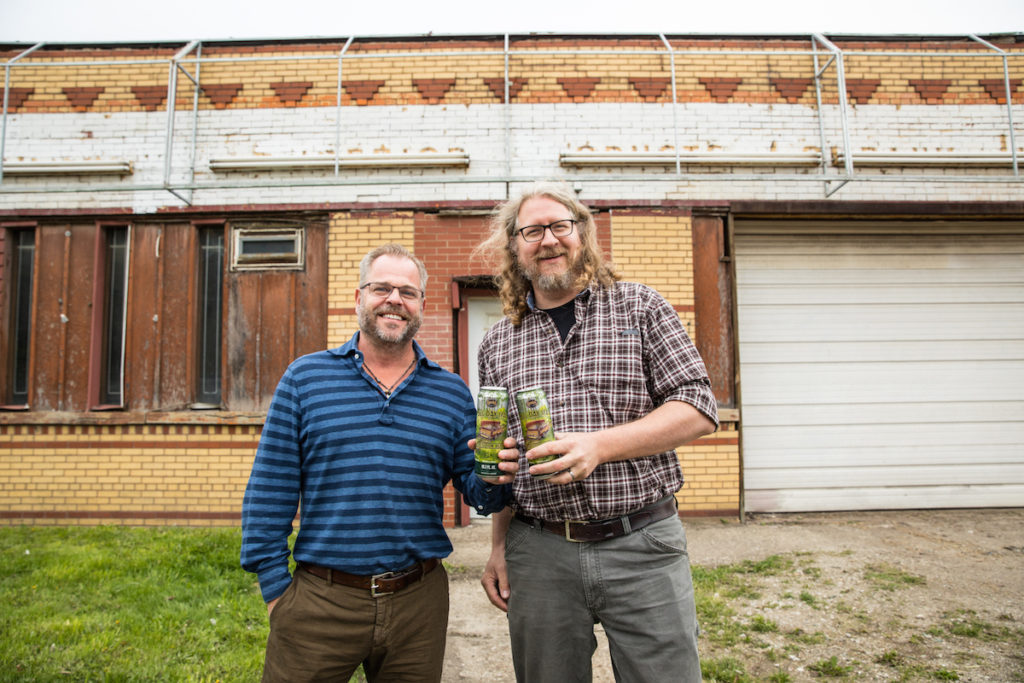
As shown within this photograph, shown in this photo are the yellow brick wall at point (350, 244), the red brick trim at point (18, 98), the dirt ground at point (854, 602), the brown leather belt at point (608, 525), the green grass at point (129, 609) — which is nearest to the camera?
the brown leather belt at point (608, 525)

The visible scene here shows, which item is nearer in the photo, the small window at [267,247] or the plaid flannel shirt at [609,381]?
the plaid flannel shirt at [609,381]

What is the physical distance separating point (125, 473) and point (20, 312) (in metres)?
2.15

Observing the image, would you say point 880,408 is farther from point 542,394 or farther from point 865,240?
point 542,394

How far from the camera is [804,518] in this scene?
589 cm

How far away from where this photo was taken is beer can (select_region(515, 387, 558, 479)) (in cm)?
168

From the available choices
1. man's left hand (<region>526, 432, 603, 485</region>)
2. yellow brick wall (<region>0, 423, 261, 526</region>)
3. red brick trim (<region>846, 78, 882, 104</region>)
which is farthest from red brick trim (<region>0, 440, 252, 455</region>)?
red brick trim (<region>846, 78, 882, 104</region>)

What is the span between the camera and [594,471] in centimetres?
182

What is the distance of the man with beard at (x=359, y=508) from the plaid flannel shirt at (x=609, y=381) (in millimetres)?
257

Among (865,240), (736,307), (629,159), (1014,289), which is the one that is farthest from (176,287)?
(1014,289)

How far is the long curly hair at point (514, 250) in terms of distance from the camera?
207 centimetres

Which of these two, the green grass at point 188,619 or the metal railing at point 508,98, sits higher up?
the metal railing at point 508,98

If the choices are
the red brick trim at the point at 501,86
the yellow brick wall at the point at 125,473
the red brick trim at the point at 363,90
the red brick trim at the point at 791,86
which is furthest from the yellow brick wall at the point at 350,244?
the red brick trim at the point at 791,86

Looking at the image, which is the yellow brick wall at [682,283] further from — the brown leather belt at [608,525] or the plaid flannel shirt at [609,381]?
the brown leather belt at [608,525]

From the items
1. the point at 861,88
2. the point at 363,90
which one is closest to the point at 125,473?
the point at 363,90
